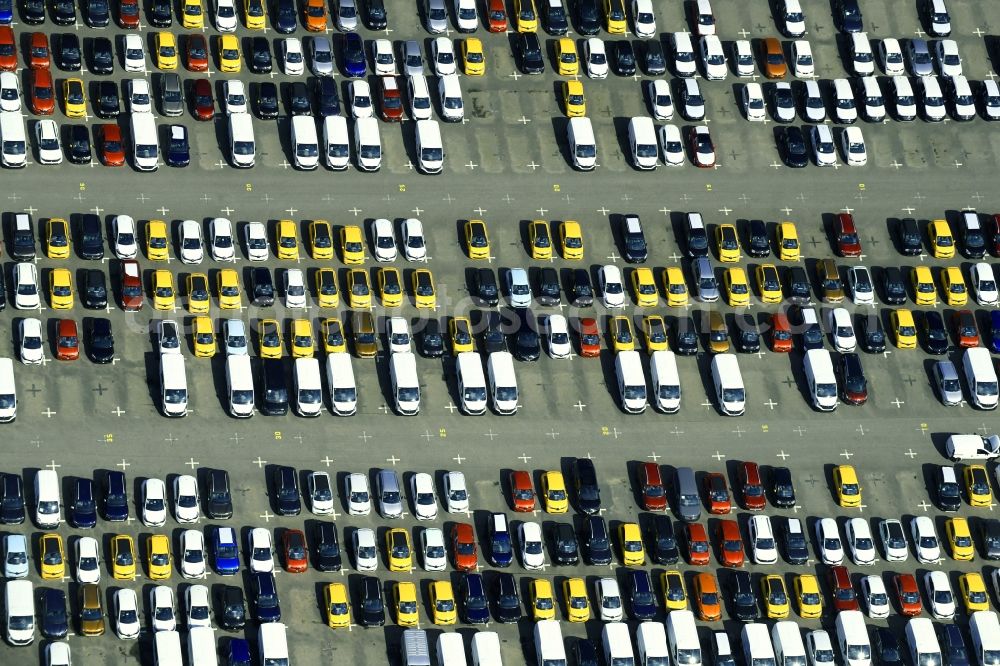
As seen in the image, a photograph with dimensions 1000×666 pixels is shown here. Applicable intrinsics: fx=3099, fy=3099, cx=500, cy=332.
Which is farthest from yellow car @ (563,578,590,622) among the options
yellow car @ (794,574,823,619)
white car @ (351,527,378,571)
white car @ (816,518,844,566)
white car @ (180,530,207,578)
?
white car @ (180,530,207,578)

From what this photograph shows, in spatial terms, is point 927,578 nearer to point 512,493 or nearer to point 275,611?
point 512,493

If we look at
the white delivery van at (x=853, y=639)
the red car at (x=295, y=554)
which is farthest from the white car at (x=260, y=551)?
the white delivery van at (x=853, y=639)

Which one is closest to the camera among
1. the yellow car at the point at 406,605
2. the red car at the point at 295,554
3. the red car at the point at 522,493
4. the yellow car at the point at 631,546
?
the yellow car at the point at 406,605

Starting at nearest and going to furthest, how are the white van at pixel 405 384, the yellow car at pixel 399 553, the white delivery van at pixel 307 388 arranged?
the yellow car at pixel 399 553 → the white delivery van at pixel 307 388 → the white van at pixel 405 384

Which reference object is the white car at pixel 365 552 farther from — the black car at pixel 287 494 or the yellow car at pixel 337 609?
the black car at pixel 287 494

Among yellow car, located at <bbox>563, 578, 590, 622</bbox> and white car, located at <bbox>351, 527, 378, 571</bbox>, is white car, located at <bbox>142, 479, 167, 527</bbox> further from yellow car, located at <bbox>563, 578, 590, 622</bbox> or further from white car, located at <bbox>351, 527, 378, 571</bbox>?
yellow car, located at <bbox>563, 578, 590, 622</bbox>

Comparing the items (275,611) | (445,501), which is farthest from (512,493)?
(275,611)

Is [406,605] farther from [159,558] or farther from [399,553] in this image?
[159,558]

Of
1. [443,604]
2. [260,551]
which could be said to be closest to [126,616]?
[260,551]
